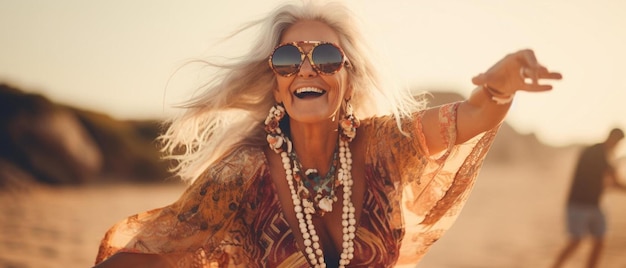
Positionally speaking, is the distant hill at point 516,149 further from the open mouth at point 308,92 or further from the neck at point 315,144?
the open mouth at point 308,92

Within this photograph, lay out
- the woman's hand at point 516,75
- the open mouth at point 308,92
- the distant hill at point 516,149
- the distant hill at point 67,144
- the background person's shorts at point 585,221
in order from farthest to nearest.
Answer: the distant hill at point 516,149, the distant hill at point 67,144, the background person's shorts at point 585,221, the open mouth at point 308,92, the woman's hand at point 516,75

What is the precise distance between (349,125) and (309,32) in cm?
48

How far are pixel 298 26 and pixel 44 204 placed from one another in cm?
1081

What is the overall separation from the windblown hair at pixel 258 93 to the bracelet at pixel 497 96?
2.38 ft

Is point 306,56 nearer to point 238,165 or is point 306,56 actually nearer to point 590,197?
point 238,165

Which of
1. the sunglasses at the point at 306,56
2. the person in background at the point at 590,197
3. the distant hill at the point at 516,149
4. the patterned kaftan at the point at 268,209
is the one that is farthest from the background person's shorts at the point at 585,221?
the distant hill at the point at 516,149

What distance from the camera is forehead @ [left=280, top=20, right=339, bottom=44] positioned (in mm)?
3463

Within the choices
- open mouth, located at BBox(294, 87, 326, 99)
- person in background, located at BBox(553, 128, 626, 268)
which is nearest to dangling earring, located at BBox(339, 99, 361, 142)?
open mouth, located at BBox(294, 87, 326, 99)

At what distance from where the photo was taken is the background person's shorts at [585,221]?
719cm

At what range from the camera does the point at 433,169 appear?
342cm

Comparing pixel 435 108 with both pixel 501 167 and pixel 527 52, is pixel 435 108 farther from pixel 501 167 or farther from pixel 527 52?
pixel 501 167

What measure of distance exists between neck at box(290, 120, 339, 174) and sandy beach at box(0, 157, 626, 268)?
456 cm

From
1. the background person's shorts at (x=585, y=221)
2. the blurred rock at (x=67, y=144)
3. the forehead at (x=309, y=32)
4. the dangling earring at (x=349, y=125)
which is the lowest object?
the background person's shorts at (x=585, y=221)

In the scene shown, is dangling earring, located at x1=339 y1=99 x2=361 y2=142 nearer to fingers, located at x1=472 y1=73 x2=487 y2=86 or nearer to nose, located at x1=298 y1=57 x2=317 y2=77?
nose, located at x1=298 y1=57 x2=317 y2=77
